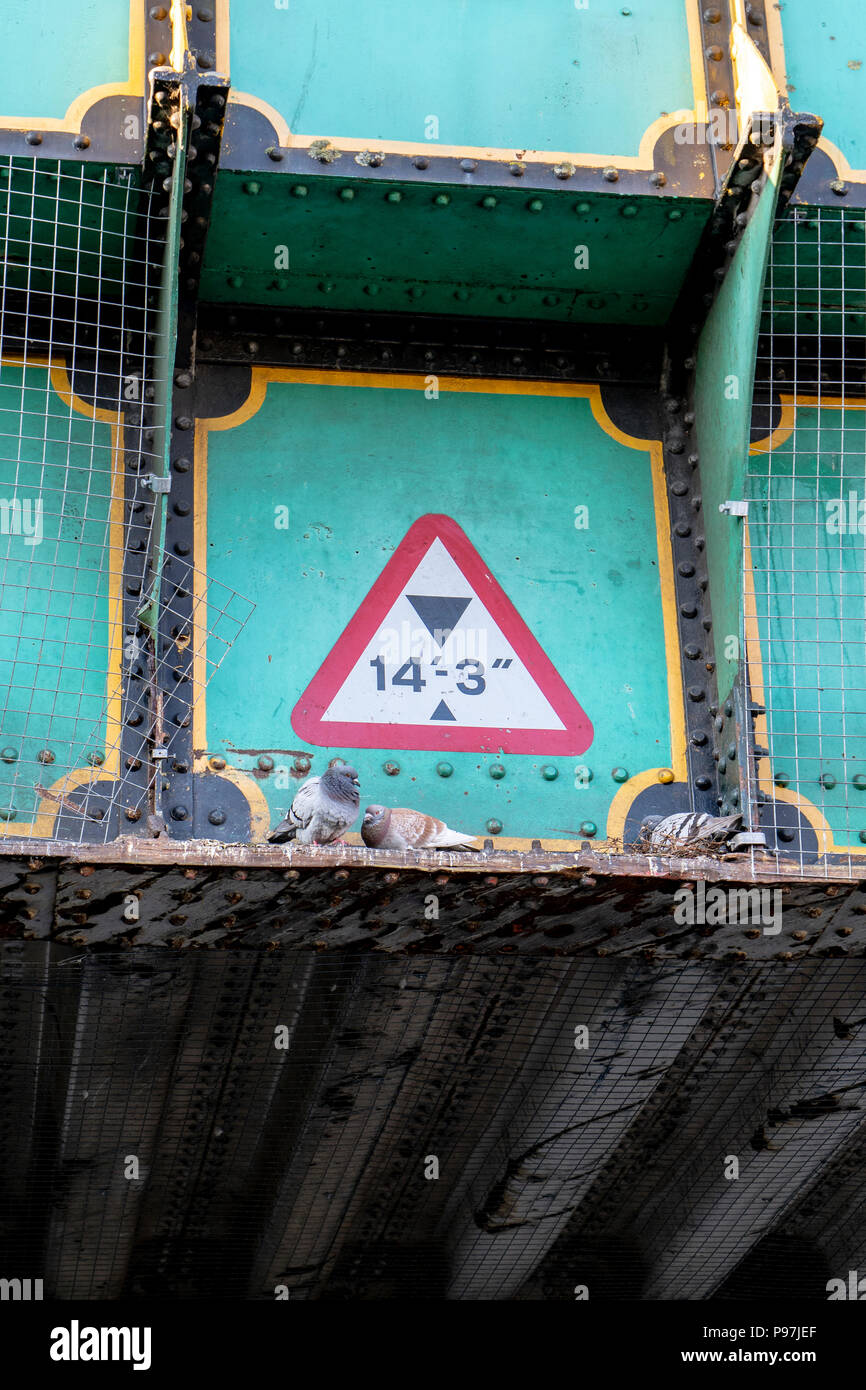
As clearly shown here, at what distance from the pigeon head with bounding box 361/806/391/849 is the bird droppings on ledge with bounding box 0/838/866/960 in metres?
0.39

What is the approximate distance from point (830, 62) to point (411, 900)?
4366 millimetres

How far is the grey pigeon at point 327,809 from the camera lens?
6.86 m

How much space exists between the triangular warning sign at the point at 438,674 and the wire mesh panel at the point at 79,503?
1.73 ft

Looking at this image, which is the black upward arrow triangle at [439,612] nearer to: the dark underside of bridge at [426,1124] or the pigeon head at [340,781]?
the pigeon head at [340,781]

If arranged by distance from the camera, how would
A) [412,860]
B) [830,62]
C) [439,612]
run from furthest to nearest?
[830,62] → [439,612] → [412,860]

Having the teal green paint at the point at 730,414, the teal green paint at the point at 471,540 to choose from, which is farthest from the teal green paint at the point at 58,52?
the teal green paint at the point at 730,414

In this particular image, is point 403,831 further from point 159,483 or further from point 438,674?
point 159,483

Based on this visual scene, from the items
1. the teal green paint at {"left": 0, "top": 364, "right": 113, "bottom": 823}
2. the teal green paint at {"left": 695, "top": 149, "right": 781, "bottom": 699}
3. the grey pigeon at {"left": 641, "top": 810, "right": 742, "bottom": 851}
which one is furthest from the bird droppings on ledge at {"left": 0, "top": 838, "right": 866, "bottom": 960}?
the teal green paint at {"left": 695, "top": 149, "right": 781, "bottom": 699}

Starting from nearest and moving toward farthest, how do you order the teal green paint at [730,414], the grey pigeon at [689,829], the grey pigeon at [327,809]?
the grey pigeon at [327,809], the grey pigeon at [689,829], the teal green paint at [730,414]

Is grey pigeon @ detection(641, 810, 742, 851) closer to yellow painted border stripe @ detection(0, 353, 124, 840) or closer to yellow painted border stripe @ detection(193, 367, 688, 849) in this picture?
yellow painted border stripe @ detection(193, 367, 688, 849)

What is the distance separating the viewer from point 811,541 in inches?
315

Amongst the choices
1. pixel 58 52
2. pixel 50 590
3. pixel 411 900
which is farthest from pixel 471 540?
pixel 58 52

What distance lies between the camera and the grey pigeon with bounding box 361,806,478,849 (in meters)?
6.95
